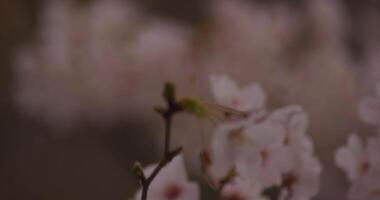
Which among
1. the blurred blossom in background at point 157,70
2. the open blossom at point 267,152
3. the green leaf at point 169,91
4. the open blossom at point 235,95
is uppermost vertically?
the green leaf at point 169,91

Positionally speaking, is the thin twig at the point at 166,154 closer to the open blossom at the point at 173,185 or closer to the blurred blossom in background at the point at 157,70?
the open blossom at the point at 173,185

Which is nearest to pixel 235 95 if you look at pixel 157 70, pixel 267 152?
pixel 267 152

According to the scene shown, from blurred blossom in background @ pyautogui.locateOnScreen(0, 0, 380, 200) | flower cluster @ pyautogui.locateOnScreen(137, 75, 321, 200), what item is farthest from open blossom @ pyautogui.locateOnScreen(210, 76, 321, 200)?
blurred blossom in background @ pyautogui.locateOnScreen(0, 0, 380, 200)

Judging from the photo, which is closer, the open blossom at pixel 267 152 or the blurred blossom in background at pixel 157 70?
the open blossom at pixel 267 152

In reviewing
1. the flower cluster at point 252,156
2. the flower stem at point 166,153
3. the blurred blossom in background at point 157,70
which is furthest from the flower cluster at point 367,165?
the blurred blossom in background at point 157,70

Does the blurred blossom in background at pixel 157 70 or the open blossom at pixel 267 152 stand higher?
the open blossom at pixel 267 152

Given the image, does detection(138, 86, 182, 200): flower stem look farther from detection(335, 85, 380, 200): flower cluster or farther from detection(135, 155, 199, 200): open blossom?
detection(335, 85, 380, 200): flower cluster

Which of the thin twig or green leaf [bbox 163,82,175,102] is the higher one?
green leaf [bbox 163,82,175,102]

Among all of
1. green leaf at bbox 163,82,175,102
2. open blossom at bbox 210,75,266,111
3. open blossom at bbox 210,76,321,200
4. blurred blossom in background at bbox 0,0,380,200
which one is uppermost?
green leaf at bbox 163,82,175,102

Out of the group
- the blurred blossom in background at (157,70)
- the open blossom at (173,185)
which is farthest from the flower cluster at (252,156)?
the blurred blossom in background at (157,70)
